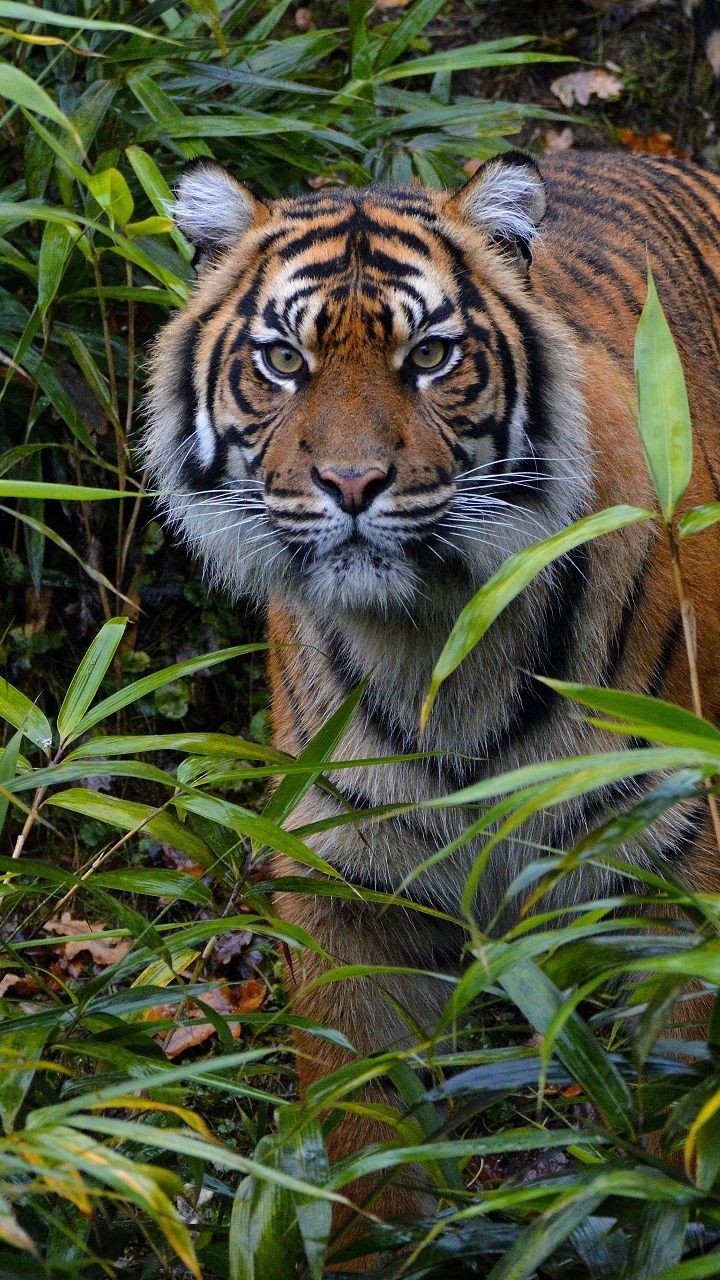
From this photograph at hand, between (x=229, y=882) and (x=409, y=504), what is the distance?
637 mm

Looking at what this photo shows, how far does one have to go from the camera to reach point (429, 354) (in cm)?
229

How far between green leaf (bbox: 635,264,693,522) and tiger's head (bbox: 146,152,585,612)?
482mm

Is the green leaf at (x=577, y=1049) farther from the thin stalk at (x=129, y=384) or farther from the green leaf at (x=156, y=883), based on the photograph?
the thin stalk at (x=129, y=384)

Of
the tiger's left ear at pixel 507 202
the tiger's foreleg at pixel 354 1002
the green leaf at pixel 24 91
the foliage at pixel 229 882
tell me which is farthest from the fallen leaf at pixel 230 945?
the green leaf at pixel 24 91

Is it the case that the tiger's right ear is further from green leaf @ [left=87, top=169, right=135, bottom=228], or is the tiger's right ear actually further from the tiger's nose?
the tiger's nose

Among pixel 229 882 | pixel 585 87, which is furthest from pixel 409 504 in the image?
pixel 585 87

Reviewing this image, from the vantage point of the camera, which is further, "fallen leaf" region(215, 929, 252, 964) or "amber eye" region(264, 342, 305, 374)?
"fallen leaf" region(215, 929, 252, 964)

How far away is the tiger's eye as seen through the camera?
2273 mm

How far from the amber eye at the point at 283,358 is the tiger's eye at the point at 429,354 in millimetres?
181

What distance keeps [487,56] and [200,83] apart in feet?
2.57

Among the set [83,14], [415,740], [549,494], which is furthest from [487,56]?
[415,740]

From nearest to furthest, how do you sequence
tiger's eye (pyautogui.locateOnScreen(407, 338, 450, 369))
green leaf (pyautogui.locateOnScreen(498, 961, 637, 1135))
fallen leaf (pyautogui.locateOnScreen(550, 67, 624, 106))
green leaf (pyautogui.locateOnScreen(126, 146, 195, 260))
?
1. green leaf (pyautogui.locateOnScreen(498, 961, 637, 1135))
2. tiger's eye (pyautogui.locateOnScreen(407, 338, 450, 369))
3. green leaf (pyautogui.locateOnScreen(126, 146, 195, 260))
4. fallen leaf (pyautogui.locateOnScreen(550, 67, 624, 106))

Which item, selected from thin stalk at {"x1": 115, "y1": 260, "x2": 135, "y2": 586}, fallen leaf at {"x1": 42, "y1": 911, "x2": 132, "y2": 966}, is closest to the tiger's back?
thin stalk at {"x1": 115, "y1": 260, "x2": 135, "y2": 586}

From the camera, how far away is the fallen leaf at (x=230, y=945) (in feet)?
11.7
